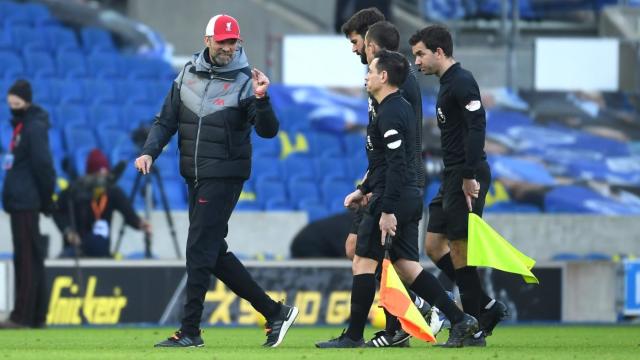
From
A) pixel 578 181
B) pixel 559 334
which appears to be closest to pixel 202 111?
pixel 559 334

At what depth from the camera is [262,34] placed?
80.5ft

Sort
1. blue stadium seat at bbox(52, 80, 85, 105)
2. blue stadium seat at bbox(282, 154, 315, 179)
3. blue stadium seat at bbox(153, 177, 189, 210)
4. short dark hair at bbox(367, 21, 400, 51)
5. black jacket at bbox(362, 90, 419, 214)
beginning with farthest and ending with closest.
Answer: blue stadium seat at bbox(52, 80, 85, 105), blue stadium seat at bbox(282, 154, 315, 179), blue stadium seat at bbox(153, 177, 189, 210), short dark hair at bbox(367, 21, 400, 51), black jacket at bbox(362, 90, 419, 214)

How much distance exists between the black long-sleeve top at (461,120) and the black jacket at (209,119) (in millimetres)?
1233

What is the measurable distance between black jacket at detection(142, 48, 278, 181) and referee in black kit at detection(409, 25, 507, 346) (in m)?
1.17

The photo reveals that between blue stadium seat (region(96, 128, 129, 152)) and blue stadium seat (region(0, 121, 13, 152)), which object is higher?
blue stadium seat (region(0, 121, 13, 152))

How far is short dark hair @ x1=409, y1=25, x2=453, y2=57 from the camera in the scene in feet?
34.5

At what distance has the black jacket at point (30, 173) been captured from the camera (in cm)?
1399

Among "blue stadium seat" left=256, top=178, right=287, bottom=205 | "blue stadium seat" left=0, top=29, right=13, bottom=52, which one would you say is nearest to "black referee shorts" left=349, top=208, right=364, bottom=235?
"blue stadium seat" left=256, top=178, right=287, bottom=205

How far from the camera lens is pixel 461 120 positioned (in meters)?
10.6

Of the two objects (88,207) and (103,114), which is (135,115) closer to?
(103,114)

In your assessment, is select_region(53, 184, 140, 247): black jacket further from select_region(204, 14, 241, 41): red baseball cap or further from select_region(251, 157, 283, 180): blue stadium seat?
select_region(204, 14, 241, 41): red baseball cap

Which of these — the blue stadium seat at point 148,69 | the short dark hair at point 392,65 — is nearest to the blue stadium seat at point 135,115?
the blue stadium seat at point 148,69

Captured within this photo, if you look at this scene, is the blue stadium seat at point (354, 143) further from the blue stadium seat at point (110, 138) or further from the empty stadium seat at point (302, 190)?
the blue stadium seat at point (110, 138)

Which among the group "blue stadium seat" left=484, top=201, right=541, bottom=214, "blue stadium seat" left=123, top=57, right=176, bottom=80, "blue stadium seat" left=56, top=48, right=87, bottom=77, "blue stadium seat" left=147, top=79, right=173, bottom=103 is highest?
"blue stadium seat" left=56, top=48, right=87, bottom=77
